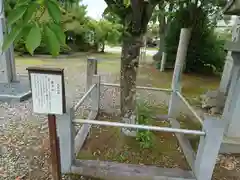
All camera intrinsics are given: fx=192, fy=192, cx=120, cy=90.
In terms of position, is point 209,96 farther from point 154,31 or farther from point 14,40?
point 154,31

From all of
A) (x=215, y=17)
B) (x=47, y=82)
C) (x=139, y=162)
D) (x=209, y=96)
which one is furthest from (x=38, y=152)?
(x=215, y=17)

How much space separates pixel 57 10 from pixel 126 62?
166 centimetres

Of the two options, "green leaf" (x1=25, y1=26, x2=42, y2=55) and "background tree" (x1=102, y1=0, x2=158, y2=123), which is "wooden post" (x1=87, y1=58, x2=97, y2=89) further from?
"green leaf" (x1=25, y1=26, x2=42, y2=55)

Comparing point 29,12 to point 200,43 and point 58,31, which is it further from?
point 200,43

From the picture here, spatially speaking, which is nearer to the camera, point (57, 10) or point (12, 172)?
point (57, 10)

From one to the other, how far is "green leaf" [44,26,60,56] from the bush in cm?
722

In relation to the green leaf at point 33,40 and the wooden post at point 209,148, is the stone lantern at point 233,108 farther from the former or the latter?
the green leaf at point 33,40

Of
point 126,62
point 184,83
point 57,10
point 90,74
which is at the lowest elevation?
point 184,83

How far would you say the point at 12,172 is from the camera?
1.86 m

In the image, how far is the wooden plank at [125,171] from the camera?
1.84 metres

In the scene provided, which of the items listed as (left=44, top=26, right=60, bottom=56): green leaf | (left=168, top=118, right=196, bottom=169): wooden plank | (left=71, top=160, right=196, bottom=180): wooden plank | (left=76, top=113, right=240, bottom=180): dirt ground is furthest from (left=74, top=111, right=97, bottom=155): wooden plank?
(left=44, top=26, right=60, bottom=56): green leaf

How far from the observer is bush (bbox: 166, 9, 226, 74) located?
7.16 metres

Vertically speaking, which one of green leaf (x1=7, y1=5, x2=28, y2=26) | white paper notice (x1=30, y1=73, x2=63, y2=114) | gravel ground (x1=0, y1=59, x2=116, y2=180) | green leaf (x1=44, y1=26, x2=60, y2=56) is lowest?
gravel ground (x1=0, y1=59, x2=116, y2=180)

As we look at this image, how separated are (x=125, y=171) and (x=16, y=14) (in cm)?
169
